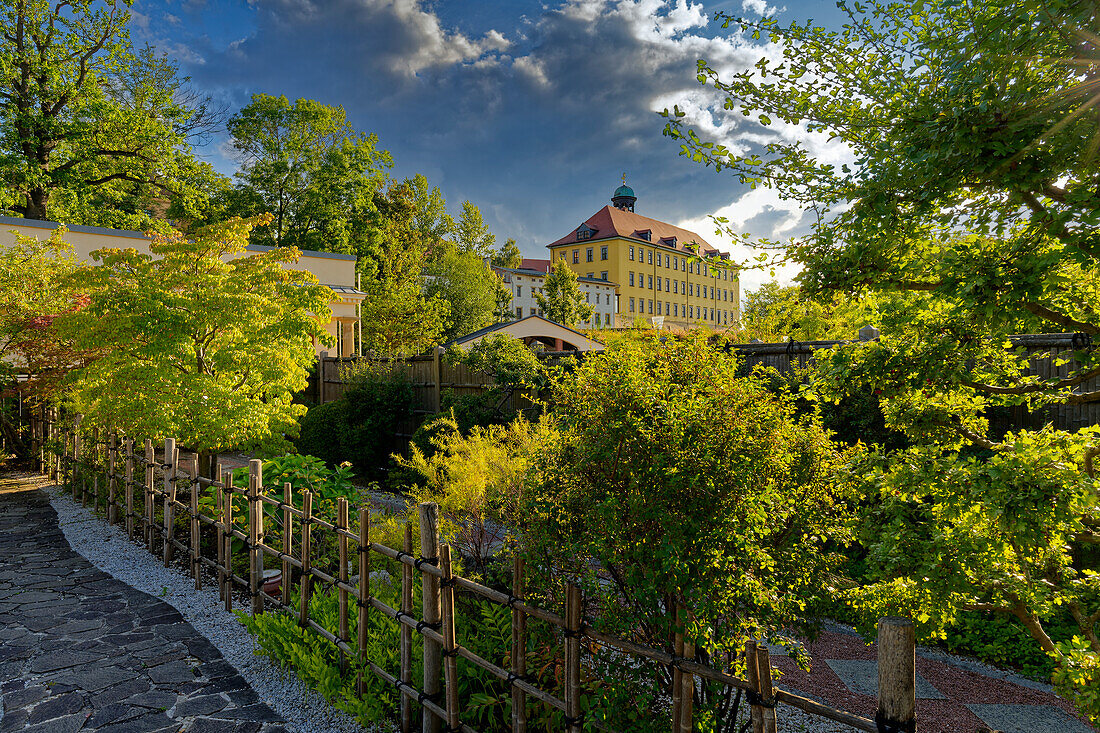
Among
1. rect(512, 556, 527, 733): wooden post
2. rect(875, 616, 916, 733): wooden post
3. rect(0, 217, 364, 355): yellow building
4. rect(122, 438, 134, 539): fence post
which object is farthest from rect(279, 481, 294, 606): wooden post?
rect(0, 217, 364, 355): yellow building

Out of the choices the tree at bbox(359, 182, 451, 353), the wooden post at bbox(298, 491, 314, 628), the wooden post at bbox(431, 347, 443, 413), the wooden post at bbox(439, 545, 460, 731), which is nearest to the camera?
the wooden post at bbox(439, 545, 460, 731)

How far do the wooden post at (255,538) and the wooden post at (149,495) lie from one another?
2665mm

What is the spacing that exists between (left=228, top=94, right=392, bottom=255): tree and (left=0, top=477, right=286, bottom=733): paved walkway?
24.9 m

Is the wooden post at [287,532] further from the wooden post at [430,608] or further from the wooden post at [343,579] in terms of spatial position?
the wooden post at [430,608]

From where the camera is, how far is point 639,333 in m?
3.30

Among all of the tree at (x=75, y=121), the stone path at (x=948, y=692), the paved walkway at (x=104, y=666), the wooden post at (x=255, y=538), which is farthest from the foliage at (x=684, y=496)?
the tree at (x=75, y=121)

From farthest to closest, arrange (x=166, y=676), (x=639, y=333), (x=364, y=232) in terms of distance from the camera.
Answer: (x=364, y=232) → (x=166, y=676) → (x=639, y=333)

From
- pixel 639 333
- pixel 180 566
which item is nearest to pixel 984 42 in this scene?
pixel 639 333

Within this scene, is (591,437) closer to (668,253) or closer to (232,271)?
(232,271)

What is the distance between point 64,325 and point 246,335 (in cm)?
214

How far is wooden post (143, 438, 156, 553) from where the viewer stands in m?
7.12

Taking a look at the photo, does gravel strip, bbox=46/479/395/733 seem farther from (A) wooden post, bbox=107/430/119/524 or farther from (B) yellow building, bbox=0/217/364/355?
(B) yellow building, bbox=0/217/364/355

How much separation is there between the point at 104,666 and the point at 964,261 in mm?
5927

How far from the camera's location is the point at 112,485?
809cm
